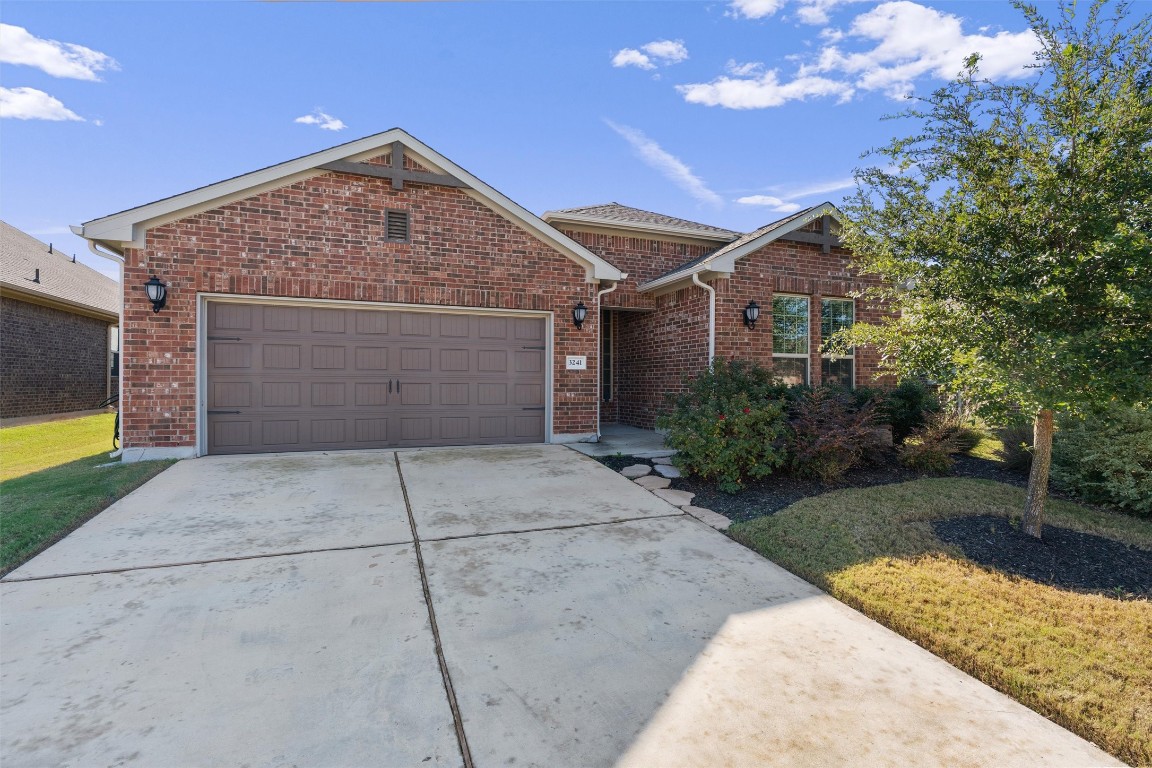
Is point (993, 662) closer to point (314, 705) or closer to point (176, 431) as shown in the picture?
point (314, 705)

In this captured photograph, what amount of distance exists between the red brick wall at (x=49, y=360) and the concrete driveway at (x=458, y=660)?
1184 centimetres

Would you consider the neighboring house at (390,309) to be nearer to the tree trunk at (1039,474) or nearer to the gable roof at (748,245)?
the gable roof at (748,245)

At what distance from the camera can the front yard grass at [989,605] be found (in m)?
2.15

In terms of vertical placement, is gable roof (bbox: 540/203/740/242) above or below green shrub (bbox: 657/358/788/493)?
above

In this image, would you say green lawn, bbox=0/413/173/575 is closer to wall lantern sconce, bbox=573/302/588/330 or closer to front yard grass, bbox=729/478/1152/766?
front yard grass, bbox=729/478/1152/766

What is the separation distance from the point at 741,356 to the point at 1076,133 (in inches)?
215

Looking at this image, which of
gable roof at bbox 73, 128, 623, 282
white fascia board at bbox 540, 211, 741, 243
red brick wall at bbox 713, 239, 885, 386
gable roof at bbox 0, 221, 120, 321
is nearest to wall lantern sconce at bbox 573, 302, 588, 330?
gable roof at bbox 73, 128, 623, 282

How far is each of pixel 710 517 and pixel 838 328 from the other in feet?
21.8

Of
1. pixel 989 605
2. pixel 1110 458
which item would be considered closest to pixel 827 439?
pixel 1110 458

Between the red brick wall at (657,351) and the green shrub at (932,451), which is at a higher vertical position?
the red brick wall at (657,351)

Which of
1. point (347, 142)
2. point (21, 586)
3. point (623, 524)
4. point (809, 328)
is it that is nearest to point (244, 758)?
point (21, 586)

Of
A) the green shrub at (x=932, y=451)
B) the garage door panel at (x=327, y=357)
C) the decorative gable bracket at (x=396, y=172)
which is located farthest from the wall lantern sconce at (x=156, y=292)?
the green shrub at (x=932, y=451)

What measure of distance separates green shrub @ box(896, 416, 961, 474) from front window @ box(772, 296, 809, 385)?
8.52 ft

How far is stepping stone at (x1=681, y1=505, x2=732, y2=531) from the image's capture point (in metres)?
4.47
